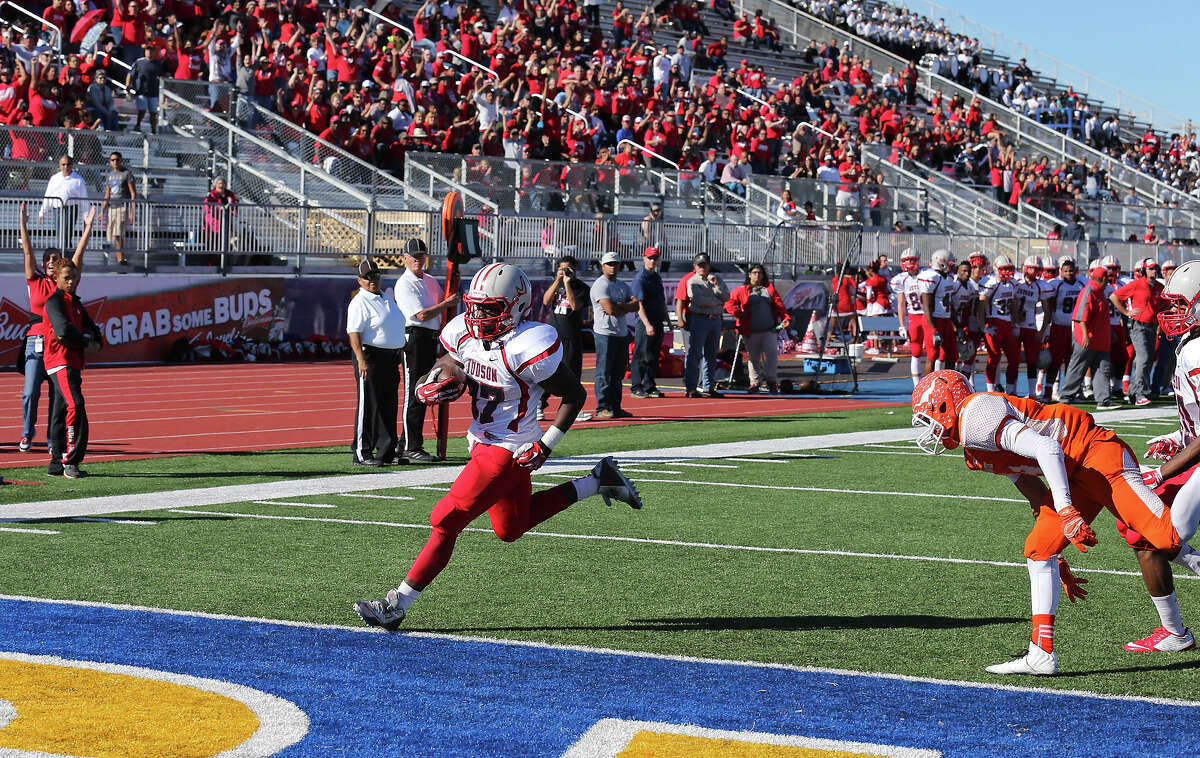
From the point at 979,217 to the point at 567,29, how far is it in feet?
35.1

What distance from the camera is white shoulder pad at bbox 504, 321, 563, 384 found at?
645 cm

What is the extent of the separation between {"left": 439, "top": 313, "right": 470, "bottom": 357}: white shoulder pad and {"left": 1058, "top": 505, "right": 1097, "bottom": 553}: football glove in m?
2.59

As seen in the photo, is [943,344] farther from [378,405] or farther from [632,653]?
[632,653]

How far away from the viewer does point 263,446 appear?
45.5 feet

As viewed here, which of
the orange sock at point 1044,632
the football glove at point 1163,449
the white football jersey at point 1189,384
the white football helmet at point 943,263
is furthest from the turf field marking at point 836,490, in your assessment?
the white football helmet at point 943,263

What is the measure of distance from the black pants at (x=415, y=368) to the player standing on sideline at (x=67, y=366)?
2.46 m

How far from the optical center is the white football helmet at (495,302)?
6.41 metres

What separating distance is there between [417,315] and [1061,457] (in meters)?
7.57

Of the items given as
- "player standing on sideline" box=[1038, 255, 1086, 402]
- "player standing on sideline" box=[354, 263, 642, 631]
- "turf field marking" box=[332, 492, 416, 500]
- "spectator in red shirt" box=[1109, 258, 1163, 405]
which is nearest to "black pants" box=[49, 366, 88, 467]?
"turf field marking" box=[332, 492, 416, 500]

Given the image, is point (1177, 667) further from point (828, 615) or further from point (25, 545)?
point (25, 545)

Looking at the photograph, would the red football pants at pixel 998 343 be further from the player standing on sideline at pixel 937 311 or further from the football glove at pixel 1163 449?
the football glove at pixel 1163 449

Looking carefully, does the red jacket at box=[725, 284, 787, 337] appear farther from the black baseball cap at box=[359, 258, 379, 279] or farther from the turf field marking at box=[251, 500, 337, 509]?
the turf field marking at box=[251, 500, 337, 509]

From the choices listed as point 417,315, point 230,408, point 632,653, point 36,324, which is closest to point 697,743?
point 632,653

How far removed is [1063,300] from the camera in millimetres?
19453
